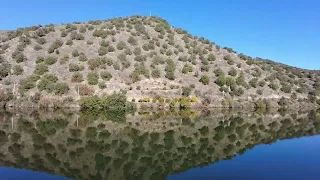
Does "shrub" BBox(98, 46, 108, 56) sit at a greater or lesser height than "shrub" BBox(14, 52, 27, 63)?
greater

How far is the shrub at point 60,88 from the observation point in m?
52.0

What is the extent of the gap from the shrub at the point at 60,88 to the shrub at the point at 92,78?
423 centimetres

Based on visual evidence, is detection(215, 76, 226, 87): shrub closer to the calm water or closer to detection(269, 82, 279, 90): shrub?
detection(269, 82, 279, 90): shrub

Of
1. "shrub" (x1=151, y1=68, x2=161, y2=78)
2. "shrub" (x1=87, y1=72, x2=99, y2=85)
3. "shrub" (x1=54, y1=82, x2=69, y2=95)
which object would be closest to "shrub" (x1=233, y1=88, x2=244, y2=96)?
"shrub" (x1=151, y1=68, x2=161, y2=78)

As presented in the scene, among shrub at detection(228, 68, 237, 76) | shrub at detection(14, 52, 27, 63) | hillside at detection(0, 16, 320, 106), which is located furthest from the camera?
shrub at detection(228, 68, 237, 76)

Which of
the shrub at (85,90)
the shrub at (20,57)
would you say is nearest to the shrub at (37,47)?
the shrub at (20,57)

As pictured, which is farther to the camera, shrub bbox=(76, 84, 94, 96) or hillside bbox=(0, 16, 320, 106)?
hillside bbox=(0, 16, 320, 106)

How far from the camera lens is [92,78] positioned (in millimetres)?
55969

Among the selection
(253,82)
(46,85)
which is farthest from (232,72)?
(46,85)

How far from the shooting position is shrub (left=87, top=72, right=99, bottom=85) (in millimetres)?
55312

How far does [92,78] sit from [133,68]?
34.2ft

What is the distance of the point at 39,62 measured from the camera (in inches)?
2445

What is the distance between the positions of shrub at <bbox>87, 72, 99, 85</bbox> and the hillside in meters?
0.10

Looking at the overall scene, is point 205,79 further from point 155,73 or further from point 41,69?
point 41,69
